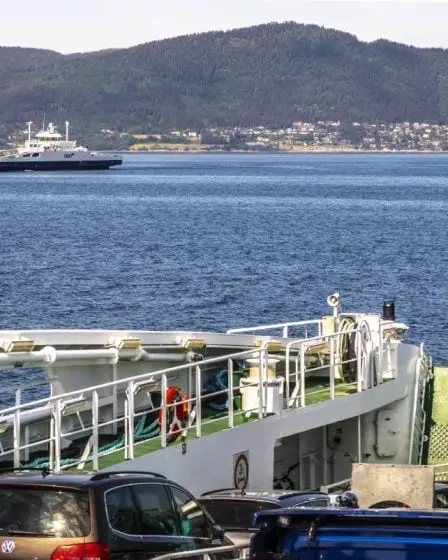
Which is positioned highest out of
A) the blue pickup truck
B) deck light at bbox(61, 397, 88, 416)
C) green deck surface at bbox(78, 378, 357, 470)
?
the blue pickup truck

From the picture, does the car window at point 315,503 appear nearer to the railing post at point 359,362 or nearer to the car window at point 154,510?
the car window at point 154,510

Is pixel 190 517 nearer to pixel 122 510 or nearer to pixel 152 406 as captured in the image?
pixel 122 510

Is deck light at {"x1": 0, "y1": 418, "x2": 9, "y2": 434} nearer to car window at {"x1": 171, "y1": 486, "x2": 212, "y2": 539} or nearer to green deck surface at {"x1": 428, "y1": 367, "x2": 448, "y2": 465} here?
car window at {"x1": 171, "y1": 486, "x2": 212, "y2": 539}

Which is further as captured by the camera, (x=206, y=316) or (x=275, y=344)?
(x=206, y=316)

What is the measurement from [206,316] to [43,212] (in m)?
87.7

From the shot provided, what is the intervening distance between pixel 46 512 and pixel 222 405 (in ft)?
30.4

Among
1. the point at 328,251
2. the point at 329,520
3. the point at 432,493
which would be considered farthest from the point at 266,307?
the point at 329,520

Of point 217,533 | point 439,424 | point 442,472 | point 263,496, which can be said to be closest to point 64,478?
point 217,533

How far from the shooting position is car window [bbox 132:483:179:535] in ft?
39.2

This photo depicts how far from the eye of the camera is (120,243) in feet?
329

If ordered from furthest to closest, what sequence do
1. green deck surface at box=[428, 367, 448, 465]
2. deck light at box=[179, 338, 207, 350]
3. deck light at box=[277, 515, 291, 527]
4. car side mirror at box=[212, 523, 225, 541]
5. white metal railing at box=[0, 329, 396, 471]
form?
1. green deck surface at box=[428, 367, 448, 465]
2. deck light at box=[179, 338, 207, 350]
3. white metal railing at box=[0, 329, 396, 471]
4. car side mirror at box=[212, 523, 225, 541]
5. deck light at box=[277, 515, 291, 527]

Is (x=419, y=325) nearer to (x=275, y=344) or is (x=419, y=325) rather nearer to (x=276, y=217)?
(x=275, y=344)

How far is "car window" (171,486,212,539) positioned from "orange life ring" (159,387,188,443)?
4533 millimetres

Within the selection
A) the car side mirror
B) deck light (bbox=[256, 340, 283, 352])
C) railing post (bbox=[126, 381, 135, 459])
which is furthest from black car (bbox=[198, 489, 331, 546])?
deck light (bbox=[256, 340, 283, 352])
